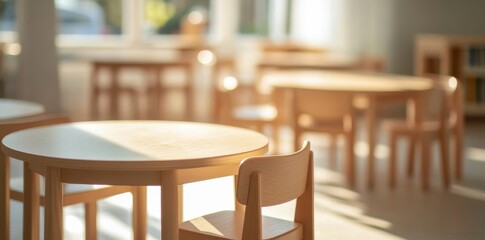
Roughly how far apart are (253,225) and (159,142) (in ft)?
2.12

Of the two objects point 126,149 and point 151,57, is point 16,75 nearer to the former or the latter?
point 151,57

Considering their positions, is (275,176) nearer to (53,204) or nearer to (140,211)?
(53,204)

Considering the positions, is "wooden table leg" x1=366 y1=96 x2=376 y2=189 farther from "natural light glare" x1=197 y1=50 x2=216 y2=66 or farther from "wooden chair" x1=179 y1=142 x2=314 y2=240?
"natural light glare" x1=197 y1=50 x2=216 y2=66

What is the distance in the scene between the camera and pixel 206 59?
8.37 meters

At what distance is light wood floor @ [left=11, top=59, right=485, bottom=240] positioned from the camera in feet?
14.8

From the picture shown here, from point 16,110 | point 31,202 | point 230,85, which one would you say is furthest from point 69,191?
point 230,85

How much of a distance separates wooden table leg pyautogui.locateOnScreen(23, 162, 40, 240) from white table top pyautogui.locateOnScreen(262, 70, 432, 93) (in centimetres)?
264

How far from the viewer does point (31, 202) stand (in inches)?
130

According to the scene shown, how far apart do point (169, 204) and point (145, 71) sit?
17.9 ft

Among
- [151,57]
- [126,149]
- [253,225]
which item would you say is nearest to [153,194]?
[126,149]

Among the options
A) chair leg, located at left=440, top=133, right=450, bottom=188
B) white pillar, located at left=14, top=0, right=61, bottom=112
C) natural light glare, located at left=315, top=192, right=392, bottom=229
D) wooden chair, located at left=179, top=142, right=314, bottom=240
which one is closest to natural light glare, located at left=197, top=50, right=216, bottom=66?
white pillar, located at left=14, top=0, right=61, bottom=112

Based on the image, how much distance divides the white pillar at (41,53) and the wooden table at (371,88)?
5.33 ft

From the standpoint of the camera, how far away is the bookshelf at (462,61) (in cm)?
888

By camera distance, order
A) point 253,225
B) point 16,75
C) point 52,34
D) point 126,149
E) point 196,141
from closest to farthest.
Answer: point 253,225 < point 126,149 < point 196,141 < point 52,34 < point 16,75
